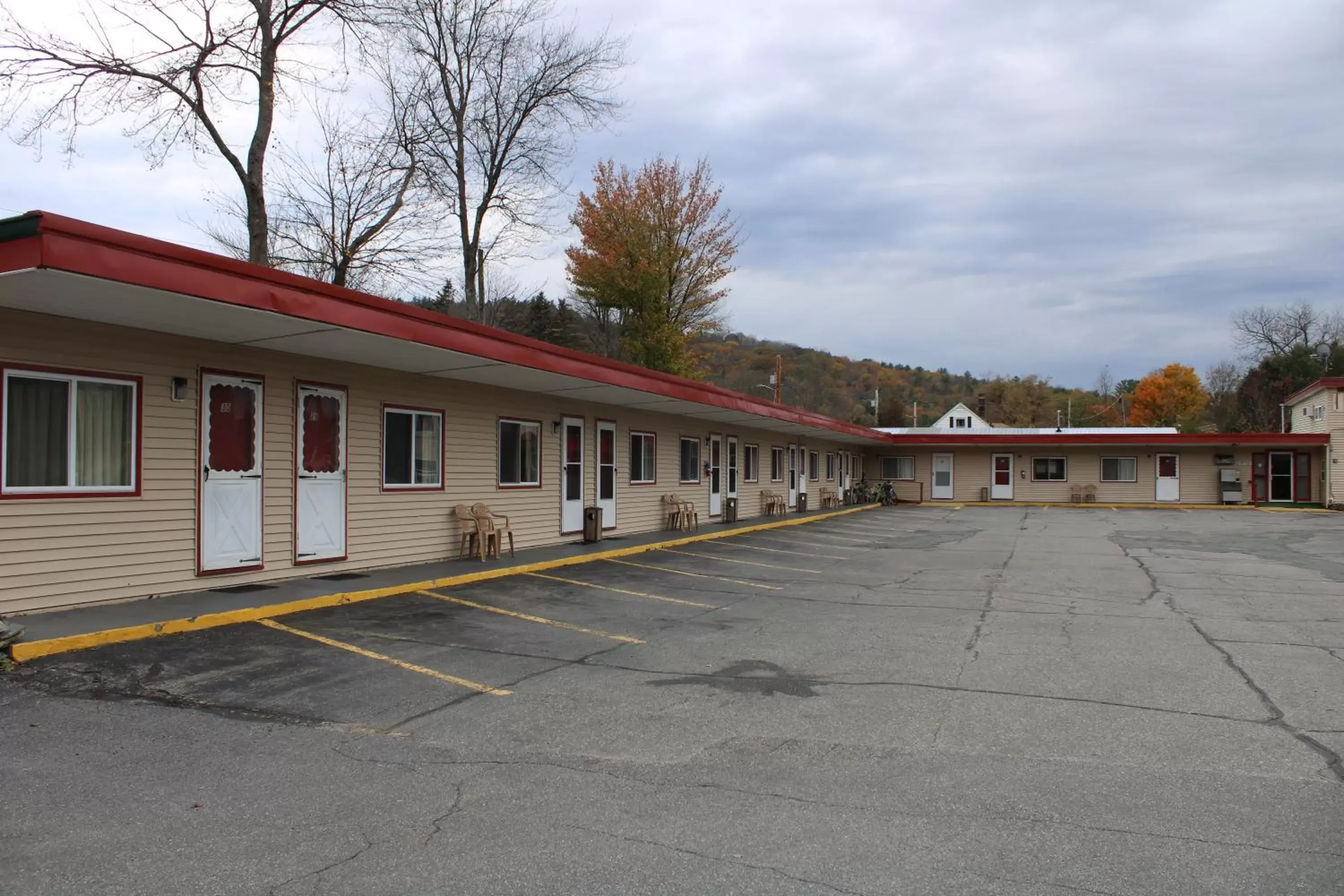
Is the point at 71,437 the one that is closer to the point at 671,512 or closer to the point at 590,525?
the point at 590,525

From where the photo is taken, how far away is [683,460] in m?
21.0

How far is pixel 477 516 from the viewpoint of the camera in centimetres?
1291

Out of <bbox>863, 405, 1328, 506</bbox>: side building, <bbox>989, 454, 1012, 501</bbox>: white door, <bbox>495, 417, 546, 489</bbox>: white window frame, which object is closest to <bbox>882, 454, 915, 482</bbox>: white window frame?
<bbox>863, 405, 1328, 506</bbox>: side building

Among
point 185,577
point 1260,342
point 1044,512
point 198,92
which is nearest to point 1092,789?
point 185,577

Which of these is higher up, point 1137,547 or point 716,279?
point 716,279

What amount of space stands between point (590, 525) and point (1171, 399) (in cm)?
8091

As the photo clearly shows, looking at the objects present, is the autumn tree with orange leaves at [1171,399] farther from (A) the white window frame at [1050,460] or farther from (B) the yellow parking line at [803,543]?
(B) the yellow parking line at [803,543]

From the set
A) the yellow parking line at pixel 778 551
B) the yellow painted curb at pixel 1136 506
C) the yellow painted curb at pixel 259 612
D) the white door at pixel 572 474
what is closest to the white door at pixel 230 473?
the yellow painted curb at pixel 259 612

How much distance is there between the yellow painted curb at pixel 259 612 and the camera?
6.70 metres

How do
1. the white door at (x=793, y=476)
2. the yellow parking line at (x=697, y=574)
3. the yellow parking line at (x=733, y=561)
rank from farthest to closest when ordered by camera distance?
the white door at (x=793, y=476) < the yellow parking line at (x=733, y=561) < the yellow parking line at (x=697, y=574)

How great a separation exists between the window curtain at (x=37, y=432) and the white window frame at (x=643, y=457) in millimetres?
11247

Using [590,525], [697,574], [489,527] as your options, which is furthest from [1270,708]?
[590,525]

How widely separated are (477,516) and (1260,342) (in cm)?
7705

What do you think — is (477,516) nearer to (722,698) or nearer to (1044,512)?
(722,698)
